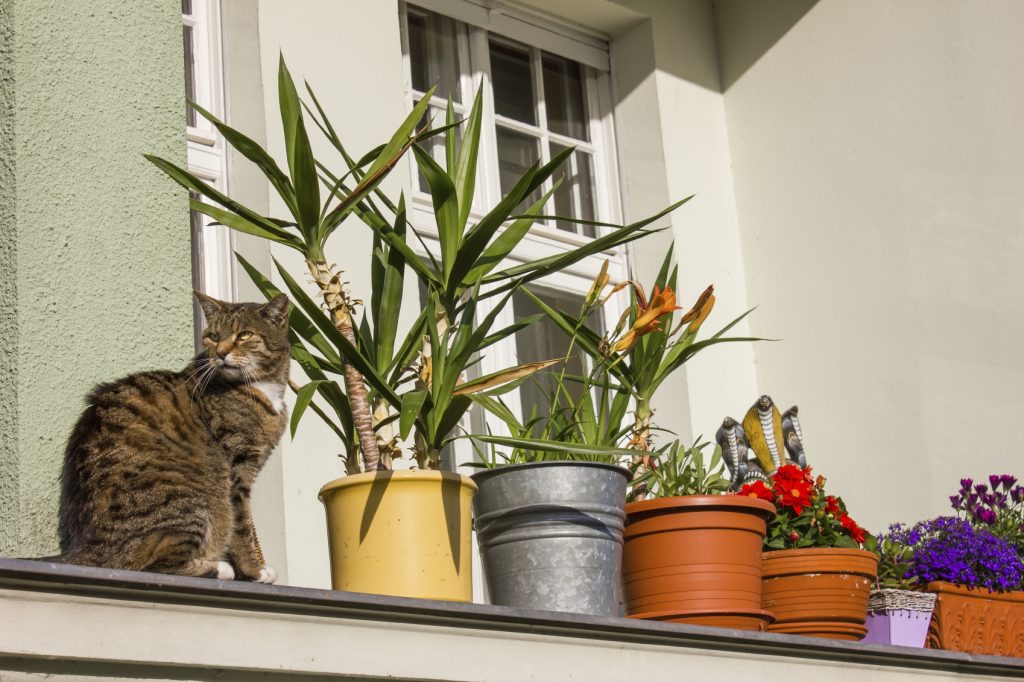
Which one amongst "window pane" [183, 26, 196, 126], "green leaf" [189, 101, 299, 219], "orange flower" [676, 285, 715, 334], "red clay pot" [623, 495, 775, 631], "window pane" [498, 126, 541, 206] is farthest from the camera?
"window pane" [498, 126, 541, 206]

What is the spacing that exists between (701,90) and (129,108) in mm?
2344

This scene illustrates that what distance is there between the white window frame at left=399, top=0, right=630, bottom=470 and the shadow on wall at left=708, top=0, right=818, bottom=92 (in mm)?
317

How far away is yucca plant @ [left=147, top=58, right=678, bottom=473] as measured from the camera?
7.59 feet

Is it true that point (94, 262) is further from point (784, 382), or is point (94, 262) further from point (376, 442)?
point (784, 382)

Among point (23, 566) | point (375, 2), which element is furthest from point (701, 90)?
point (23, 566)

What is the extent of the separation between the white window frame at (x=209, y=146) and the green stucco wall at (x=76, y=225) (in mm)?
659

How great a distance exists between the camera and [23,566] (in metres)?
1.63

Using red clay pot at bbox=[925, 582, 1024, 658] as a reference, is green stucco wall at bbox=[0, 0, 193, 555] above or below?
above

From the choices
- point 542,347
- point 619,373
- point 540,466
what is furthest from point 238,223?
point 542,347

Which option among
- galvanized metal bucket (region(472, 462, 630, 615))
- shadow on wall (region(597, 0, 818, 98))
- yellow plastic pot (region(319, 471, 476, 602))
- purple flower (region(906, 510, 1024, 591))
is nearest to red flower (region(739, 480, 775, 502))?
purple flower (region(906, 510, 1024, 591))

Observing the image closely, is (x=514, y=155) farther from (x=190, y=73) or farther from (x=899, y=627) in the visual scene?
(x=899, y=627)

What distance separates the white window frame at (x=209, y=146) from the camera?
3.21 m

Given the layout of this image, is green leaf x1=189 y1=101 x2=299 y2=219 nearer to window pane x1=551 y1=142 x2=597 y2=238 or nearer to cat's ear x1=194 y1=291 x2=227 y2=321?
cat's ear x1=194 y1=291 x2=227 y2=321

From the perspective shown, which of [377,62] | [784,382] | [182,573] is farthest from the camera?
[784,382]
